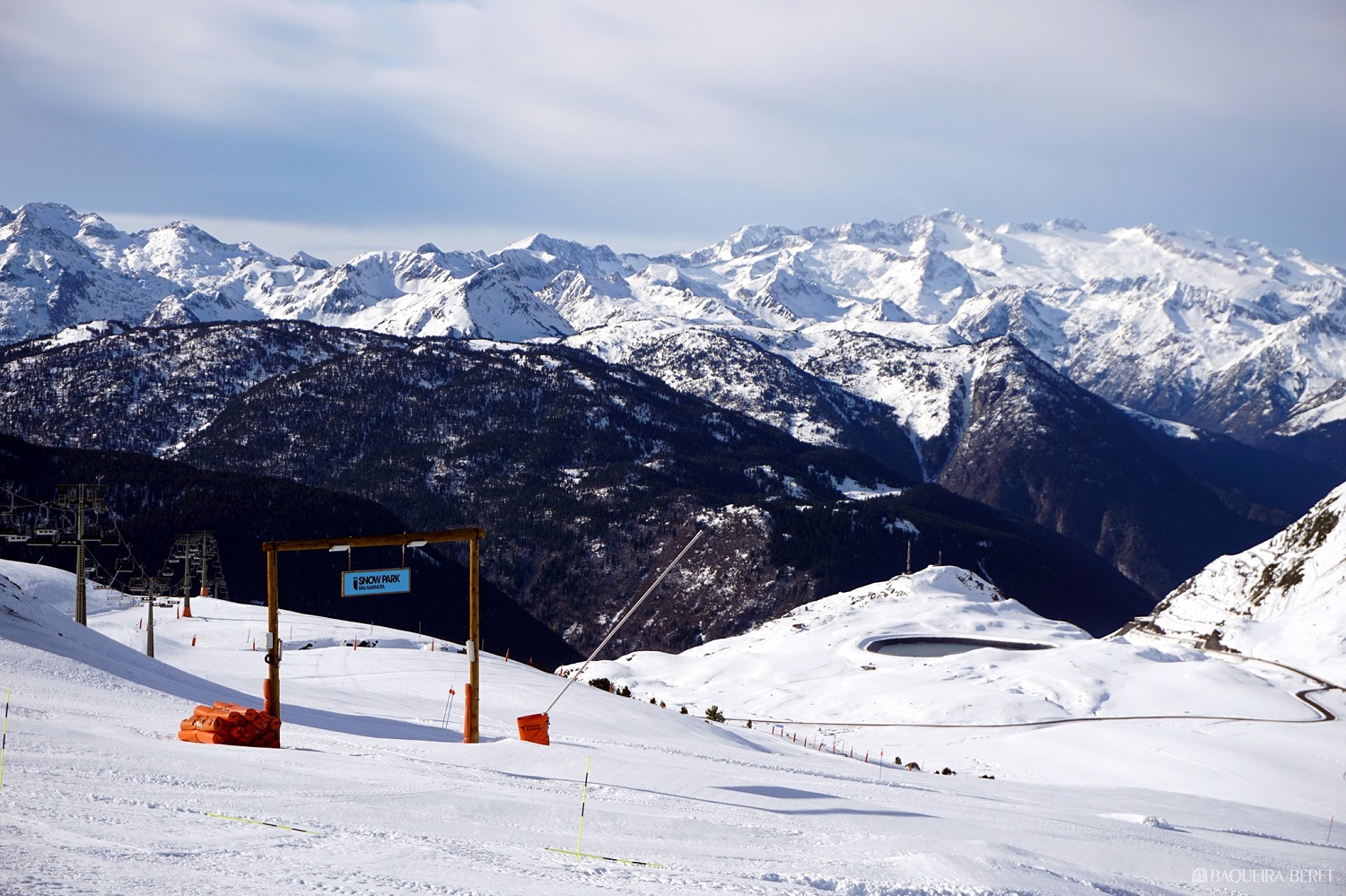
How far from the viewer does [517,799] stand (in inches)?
757

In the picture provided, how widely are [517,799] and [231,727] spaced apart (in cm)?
780

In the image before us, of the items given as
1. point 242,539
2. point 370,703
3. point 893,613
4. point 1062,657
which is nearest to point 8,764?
point 370,703

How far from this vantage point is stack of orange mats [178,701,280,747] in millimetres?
23516

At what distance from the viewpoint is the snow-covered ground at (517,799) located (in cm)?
1432

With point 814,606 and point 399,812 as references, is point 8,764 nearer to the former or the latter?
point 399,812

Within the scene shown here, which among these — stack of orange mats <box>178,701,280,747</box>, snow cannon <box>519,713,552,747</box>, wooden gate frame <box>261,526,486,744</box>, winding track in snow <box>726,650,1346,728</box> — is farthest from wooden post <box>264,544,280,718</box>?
winding track in snow <box>726,650,1346,728</box>

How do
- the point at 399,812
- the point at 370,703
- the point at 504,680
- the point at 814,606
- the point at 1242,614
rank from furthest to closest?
the point at 814,606, the point at 1242,614, the point at 504,680, the point at 370,703, the point at 399,812

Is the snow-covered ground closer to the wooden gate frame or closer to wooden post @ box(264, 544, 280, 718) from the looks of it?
wooden post @ box(264, 544, 280, 718)

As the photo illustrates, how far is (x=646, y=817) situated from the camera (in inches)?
746

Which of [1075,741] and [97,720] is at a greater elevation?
[97,720]

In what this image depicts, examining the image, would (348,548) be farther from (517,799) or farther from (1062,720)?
(1062,720)

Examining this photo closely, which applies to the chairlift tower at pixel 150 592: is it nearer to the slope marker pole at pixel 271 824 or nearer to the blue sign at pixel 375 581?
the blue sign at pixel 375 581

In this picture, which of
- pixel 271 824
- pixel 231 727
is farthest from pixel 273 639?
pixel 271 824

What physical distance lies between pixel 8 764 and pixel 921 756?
157ft
